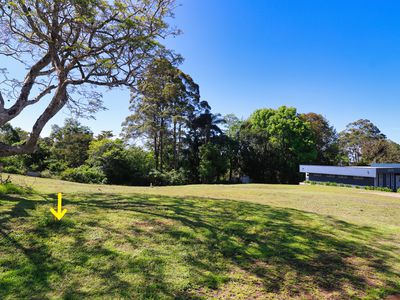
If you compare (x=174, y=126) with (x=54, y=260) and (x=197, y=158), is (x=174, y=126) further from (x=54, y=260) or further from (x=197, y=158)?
(x=54, y=260)

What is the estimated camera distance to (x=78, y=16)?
22.2 feet

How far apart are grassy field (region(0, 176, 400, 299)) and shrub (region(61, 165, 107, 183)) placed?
15350mm

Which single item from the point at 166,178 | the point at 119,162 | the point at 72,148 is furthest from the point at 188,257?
the point at 72,148

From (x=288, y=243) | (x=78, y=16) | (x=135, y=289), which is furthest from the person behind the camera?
(x=78, y=16)

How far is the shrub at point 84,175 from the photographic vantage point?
19.6 m

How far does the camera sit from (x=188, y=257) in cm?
345

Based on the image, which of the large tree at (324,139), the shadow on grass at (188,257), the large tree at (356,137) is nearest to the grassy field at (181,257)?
the shadow on grass at (188,257)

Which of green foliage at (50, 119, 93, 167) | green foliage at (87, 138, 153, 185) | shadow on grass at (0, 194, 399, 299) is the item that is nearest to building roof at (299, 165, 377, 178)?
green foliage at (87, 138, 153, 185)

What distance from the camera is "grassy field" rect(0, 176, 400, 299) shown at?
271 centimetres

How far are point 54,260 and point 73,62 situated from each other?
20.1 ft

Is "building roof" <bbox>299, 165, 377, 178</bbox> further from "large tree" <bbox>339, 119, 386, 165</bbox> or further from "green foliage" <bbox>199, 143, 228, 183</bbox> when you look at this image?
"large tree" <bbox>339, 119, 386, 165</bbox>

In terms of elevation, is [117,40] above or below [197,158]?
above

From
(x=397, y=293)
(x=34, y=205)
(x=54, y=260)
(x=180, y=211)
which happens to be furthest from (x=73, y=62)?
(x=397, y=293)

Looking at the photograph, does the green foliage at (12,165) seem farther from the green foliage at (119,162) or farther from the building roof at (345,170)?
the building roof at (345,170)
